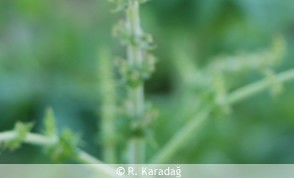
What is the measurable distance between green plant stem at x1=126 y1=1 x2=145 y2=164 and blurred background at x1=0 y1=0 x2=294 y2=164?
561 mm

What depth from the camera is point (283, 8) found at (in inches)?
77.7

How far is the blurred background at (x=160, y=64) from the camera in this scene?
1.88 metres

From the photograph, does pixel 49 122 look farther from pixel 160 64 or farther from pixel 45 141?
pixel 160 64

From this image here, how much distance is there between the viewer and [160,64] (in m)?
2.15

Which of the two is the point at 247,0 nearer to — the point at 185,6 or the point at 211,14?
the point at 211,14

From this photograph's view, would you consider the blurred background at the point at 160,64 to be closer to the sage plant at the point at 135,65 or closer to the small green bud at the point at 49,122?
the sage plant at the point at 135,65

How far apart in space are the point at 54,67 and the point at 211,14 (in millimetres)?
705

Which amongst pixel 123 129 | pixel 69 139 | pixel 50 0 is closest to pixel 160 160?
pixel 123 129

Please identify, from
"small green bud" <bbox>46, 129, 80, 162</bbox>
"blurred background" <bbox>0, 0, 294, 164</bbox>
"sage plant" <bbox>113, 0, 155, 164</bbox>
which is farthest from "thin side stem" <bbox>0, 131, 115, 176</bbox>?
"blurred background" <bbox>0, 0, 294, 164</bbox>

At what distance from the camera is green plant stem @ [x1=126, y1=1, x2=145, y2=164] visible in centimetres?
97

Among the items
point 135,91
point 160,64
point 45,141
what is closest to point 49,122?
point 45,141

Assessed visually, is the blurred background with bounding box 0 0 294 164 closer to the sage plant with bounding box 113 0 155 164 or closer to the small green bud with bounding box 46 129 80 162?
the sage plant with bounding box 113 0 155 164

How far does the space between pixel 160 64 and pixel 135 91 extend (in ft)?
3.34

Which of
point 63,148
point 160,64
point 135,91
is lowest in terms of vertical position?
point 63,148
